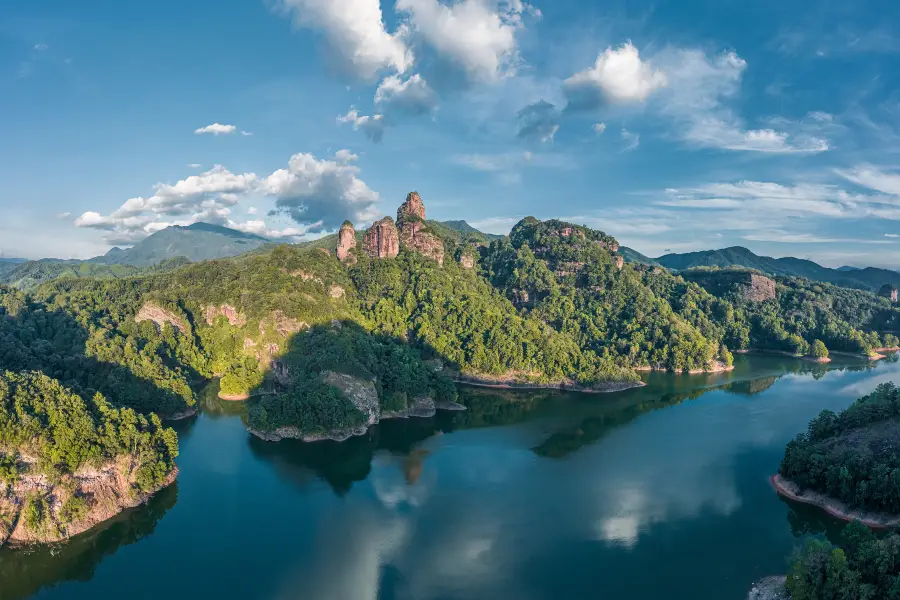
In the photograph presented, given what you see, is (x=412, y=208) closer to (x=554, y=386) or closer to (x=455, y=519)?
(x=554, y=386)

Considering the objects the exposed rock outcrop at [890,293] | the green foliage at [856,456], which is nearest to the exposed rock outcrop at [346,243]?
the green foliage at [856,456]

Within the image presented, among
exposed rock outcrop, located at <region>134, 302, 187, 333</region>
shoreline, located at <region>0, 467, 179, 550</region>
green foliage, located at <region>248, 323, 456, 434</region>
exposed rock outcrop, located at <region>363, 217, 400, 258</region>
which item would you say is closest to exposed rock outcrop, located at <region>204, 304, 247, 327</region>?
exposed rock outcrop, located at <region>134, 302, 187, 333</region>

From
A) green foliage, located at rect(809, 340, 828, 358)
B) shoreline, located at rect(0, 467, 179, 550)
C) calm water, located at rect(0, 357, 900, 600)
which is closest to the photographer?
calm water, located at rect(0, 357, 900, 600)

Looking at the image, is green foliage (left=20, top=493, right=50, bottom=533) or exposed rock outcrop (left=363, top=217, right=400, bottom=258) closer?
green foliage (left=20, top=493, right=50, bottom=533)

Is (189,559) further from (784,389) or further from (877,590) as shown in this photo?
(784,389)

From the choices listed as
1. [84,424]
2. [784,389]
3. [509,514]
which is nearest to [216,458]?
[84,424]

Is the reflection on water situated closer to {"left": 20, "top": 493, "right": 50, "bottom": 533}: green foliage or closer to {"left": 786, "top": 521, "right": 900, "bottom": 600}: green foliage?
{"left": 20, "top": 493, "right": 50, "bottom": 533}: green foliage
